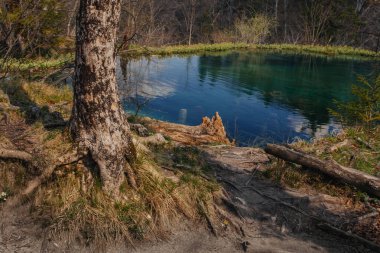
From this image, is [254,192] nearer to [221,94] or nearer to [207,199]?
[207,199]

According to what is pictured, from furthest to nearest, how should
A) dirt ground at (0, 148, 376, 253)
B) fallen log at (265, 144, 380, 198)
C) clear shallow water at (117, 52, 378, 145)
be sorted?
clear shallow water at (117, 52, 378, 145)
fallen log at (265, 144, 380, 198)
dirt ground at (0, 148, 376, 253)

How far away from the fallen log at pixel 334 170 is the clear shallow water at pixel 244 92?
17.2ft

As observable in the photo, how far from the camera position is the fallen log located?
621 centimetres

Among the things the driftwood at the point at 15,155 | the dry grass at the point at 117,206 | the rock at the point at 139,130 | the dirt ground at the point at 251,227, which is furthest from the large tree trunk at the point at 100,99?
the rock at the point at 139,130

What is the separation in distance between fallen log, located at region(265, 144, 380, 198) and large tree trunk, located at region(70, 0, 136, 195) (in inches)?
125

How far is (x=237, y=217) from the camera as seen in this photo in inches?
239

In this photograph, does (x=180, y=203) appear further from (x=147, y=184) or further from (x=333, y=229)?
(x=333, y=229)

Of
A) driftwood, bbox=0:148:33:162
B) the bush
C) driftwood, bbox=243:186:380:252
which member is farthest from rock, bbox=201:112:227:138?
the bush

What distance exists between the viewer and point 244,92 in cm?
2283

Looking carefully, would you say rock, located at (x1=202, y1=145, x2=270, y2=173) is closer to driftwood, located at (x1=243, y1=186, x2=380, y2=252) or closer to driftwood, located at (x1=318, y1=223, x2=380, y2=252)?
driftwood, located at (x1=243, y1=186, x2=380, y2=252)

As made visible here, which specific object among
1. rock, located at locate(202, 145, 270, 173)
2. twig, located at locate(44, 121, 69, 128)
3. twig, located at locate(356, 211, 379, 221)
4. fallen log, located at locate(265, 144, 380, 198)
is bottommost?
twig, located at locate(356, 211, 379, 221)

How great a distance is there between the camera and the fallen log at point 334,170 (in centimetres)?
621

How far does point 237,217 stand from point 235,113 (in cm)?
1224

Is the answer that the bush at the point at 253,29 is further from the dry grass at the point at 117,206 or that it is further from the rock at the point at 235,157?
the dry grass at the point at 117,206
